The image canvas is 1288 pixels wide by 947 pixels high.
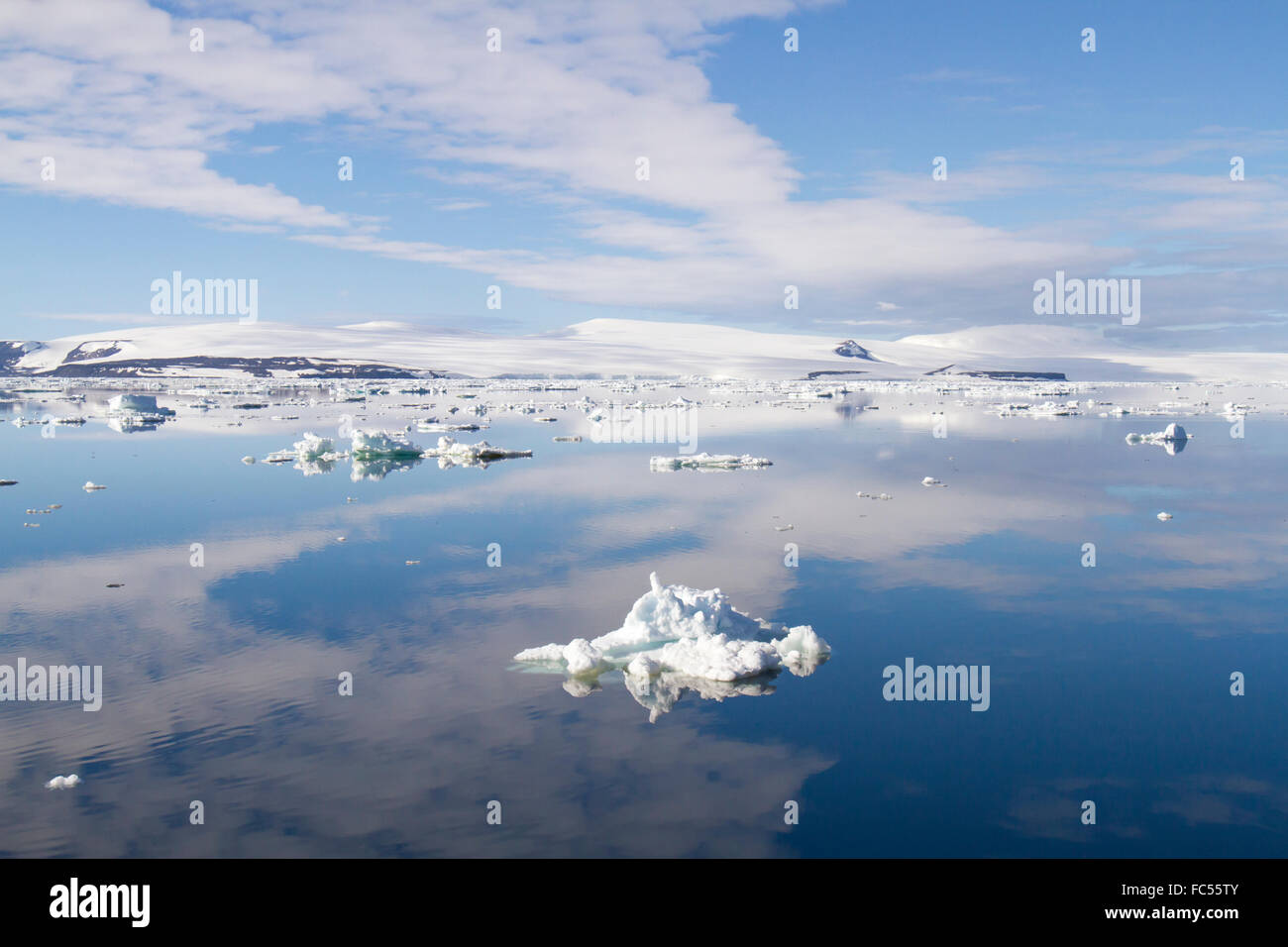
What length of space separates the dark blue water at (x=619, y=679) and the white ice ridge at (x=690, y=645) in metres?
0.27

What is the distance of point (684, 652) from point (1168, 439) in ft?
71.0

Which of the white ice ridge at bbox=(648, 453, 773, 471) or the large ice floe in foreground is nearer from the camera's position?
the large ice floe in foreground

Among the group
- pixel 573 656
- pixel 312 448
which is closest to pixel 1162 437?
pixel 312 448

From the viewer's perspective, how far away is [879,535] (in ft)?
40.4

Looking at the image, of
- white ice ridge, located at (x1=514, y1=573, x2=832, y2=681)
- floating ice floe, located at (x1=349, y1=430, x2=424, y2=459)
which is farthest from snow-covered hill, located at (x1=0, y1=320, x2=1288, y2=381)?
white ice ridge, located at (x1=514, y1=573, x2=832, y2=681)

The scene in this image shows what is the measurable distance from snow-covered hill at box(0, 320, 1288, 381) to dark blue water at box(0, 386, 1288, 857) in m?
70.4

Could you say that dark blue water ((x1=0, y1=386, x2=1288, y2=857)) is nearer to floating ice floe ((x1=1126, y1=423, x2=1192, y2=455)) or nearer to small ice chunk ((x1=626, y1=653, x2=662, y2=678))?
small ice chunk ((x1=626, y1=653, x2=662, y2=678))

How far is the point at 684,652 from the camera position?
7.43 m

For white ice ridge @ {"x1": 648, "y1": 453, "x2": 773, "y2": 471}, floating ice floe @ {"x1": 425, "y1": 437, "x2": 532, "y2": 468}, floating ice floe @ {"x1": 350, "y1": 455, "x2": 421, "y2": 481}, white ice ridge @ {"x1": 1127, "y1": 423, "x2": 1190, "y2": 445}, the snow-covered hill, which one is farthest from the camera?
the snow-covered hill

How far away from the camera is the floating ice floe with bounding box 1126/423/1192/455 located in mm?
23658

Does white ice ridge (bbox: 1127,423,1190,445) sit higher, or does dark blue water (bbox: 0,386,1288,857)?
white ice ridge (bbox: 1127,423,1190,445)

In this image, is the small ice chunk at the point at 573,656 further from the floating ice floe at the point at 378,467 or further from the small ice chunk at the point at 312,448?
the small ice chunk at the point at 312,448
